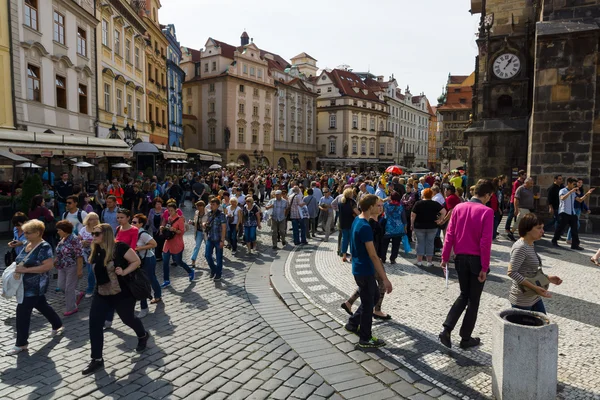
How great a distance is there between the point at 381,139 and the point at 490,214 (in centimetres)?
7198

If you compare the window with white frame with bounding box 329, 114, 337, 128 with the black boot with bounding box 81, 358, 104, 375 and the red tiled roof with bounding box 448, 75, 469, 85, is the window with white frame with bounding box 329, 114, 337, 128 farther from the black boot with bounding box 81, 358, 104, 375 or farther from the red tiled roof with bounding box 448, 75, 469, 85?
the black boot with bounding box 81, 358, 104, 375

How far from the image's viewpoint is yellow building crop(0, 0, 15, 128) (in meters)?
16.9

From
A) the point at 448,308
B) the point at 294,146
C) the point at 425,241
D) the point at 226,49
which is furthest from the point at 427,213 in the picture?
the point at 294,146

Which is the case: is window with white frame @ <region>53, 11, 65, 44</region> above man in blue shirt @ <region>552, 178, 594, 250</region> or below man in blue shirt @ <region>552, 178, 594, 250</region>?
above

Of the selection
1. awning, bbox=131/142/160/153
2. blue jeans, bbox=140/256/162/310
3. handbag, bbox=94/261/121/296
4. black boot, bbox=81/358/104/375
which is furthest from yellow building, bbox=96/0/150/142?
black boot, bbox=81/358/104/375

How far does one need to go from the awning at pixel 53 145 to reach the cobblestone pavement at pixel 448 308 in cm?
865

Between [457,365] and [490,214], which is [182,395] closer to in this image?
[457,365]

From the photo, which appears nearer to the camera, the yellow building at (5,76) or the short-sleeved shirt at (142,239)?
the short-sleeved shirt at (142,239)

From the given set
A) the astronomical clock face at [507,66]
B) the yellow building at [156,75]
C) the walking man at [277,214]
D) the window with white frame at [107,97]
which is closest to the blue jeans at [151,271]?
the walking man at [277,214]

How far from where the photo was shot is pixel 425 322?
578 centimetres

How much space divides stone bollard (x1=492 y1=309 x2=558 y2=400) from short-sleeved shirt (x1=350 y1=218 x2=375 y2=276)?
5.06 feet

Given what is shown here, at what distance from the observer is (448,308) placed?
6.33 meters

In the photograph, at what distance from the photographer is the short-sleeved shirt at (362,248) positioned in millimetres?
4914

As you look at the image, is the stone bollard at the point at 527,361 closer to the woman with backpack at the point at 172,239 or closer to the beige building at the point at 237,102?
the woman with backpack at the point at 172,239
